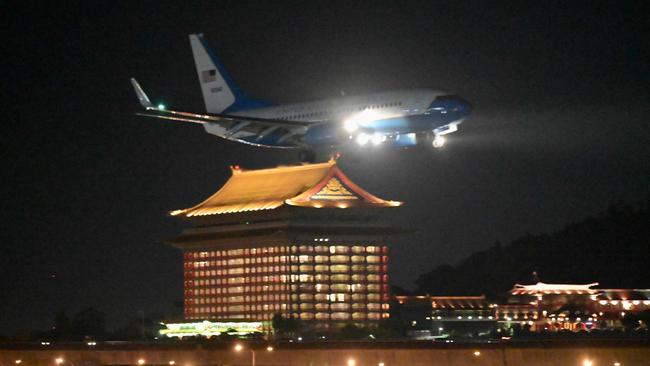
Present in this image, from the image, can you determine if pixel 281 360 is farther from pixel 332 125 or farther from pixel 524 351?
pixel 332 125

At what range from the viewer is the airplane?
123562 millimetres

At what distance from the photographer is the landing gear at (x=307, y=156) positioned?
425 feet

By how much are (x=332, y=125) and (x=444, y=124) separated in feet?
28.3

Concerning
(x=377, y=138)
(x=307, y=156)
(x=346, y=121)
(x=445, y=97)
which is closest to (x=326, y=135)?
(x=346, y=121)

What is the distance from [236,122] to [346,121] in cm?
1146

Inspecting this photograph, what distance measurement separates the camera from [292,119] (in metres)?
134

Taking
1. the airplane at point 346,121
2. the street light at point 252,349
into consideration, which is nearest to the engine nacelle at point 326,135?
the airplane at point 346,121

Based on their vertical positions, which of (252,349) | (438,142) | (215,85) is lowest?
(252,349)

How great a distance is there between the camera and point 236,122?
5251 inches

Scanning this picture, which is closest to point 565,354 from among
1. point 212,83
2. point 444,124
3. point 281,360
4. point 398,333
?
point 281,360

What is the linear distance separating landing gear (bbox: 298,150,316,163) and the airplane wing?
1085 mm

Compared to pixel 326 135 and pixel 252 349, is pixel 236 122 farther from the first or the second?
pixel 252 349

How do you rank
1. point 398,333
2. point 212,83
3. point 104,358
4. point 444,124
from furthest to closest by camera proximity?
point 398,333 < point 212,83 < point 444,124 < point 104,358

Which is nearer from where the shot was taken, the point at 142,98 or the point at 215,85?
the point at 142,98
